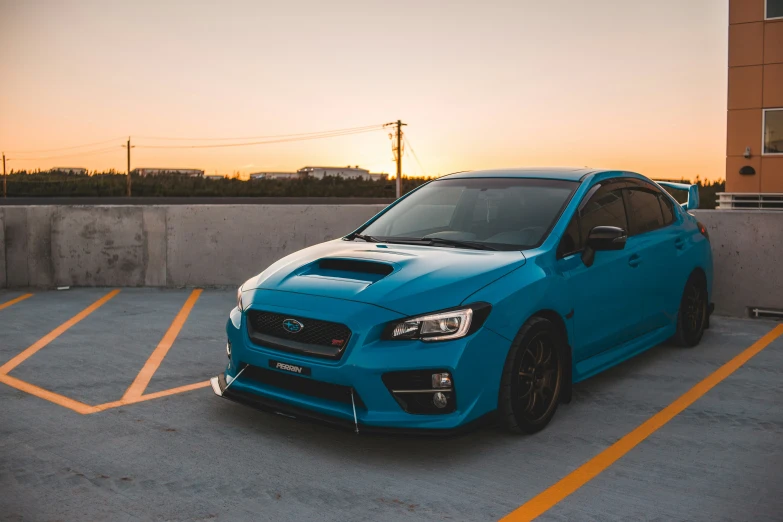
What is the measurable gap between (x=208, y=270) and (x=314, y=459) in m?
7.01

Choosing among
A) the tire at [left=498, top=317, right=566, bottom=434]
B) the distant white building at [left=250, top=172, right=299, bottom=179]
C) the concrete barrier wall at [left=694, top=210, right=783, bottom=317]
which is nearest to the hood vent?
the tire at [left=498, top=317, right=566, bottom=434]

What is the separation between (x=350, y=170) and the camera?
11075 cm

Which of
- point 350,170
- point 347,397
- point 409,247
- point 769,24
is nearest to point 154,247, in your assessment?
point 409,247

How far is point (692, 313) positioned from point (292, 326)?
13.8ft

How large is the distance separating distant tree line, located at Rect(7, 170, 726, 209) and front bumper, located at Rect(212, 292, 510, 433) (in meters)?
60.6

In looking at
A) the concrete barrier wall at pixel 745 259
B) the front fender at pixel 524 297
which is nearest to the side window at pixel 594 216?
the front fender at pixel 524 297

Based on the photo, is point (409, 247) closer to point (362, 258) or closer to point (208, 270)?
point (362, 258)

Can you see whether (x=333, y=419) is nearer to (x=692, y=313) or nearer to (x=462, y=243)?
(x=462, y=243)

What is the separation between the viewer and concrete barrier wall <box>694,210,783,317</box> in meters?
8.68

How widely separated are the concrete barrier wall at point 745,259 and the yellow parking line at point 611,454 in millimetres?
2288

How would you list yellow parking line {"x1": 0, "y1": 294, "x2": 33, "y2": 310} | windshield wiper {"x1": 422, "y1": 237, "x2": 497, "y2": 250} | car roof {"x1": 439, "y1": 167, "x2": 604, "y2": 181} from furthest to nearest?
yellow parking line {"x1": 0, "y1": 294, "x2": 33, "y2": 310} < car roof {"x1": 439, "y1": 167, "x2": 604, "y2": 181} < windshield wiper {"x1": 422, "y1": 237, "x2": 497, "y2": 250}

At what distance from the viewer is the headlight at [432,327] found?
13.7 ft

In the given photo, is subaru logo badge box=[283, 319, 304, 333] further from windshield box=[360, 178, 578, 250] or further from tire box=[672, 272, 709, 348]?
tire box=[672, 272, 709, 348]

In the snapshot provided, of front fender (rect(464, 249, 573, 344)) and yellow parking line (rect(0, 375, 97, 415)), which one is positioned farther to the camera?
yellow parking line (rect(0, 375, 97, 415))
